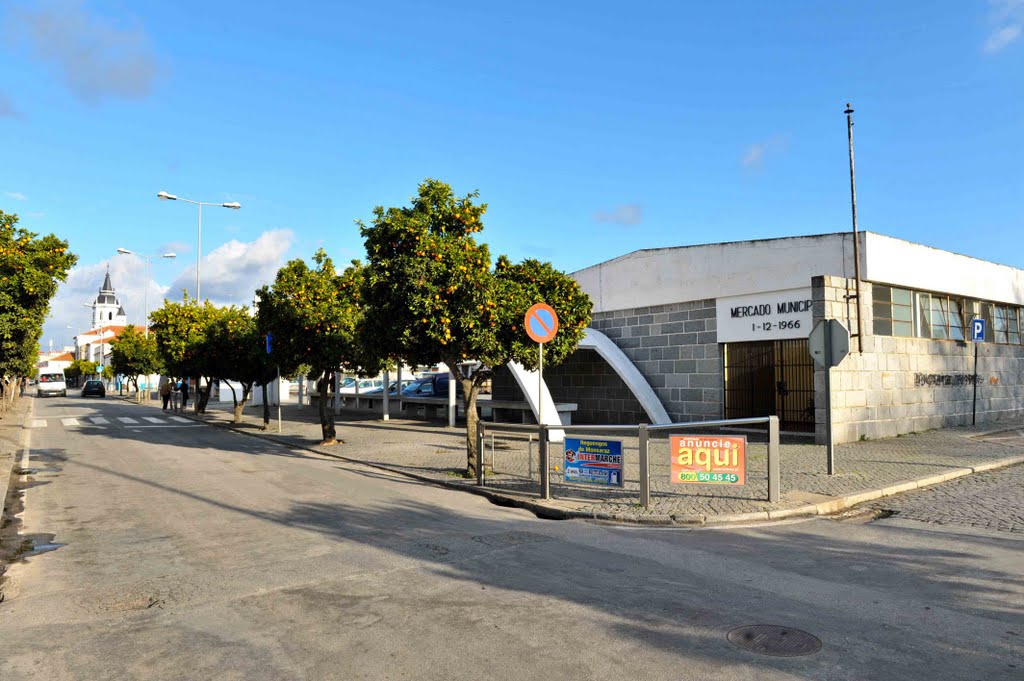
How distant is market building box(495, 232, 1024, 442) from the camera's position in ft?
52.9

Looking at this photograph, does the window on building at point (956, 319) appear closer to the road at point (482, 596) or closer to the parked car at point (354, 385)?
the road at point (482, 596)

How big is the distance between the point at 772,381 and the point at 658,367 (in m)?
3.44

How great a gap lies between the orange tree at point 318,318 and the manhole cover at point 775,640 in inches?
549

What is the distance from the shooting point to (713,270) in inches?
722

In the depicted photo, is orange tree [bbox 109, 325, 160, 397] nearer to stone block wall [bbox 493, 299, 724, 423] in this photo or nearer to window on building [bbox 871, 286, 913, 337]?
stone block wall [bbox 493, 299, 724, 423]

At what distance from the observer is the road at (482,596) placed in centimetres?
408

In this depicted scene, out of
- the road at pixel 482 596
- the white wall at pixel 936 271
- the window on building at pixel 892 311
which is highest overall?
the white wall at pixel 936 271

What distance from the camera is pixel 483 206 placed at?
40.2 feet

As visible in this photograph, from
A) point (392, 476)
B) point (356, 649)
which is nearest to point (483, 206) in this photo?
point (392, 476)

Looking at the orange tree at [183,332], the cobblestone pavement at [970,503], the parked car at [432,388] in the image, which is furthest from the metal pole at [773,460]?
the orange tree at [183,332]

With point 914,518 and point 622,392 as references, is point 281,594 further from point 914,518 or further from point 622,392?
point 622,392

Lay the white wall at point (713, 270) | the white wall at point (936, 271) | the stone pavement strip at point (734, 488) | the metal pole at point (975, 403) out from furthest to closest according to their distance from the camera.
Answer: the metal pole at point (975, 403) → the white wall at point (713, 270) → the white wall at point (936, 271) → the stone pavement strip at point (734, 488)

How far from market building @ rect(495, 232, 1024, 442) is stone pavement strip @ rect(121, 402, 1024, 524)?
1.27 m

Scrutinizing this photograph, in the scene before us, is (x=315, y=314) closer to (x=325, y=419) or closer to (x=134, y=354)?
(x=325, y=419)
